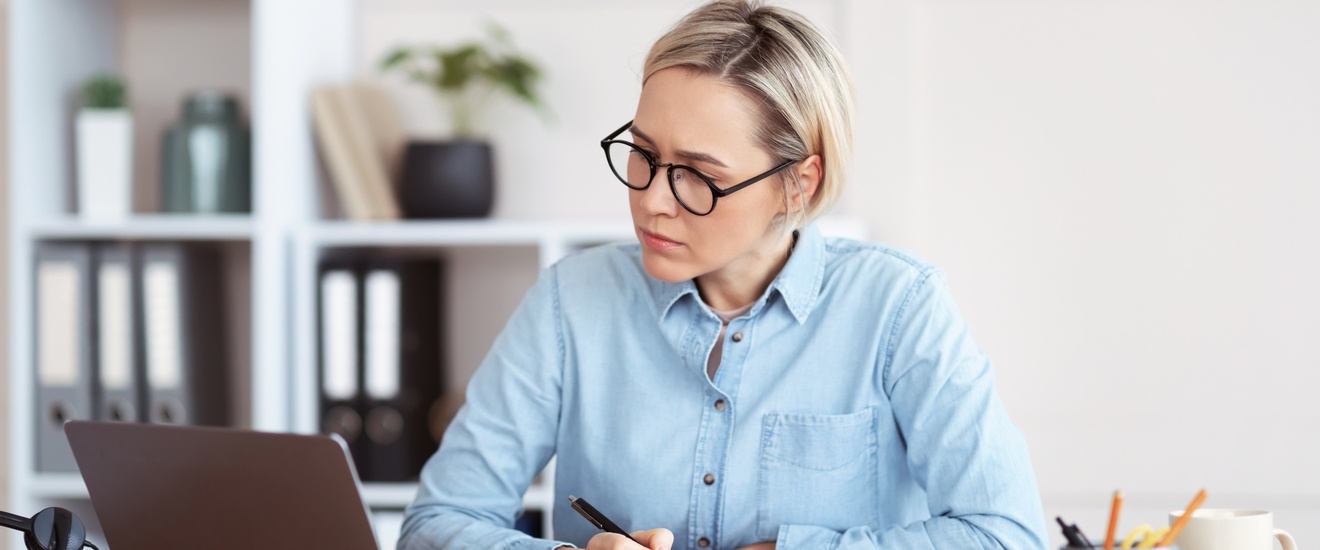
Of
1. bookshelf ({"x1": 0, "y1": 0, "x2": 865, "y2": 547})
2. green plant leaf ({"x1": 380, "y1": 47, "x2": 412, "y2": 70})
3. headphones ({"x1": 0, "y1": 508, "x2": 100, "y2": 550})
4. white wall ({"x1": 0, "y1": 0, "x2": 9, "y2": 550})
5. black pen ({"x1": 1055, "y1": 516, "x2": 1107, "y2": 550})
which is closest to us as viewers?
black pen ({"x1": 1055, "y1": 516, "x2": 1107, "y2": 550})

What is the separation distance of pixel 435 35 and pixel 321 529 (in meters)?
1.48

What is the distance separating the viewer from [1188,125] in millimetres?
2072

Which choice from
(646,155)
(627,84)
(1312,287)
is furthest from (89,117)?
(1312,287)

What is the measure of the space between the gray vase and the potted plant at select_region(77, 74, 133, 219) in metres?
0.07

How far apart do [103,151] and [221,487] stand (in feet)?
4.24

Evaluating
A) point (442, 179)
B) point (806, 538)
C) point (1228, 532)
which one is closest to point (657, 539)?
point (806, 538)

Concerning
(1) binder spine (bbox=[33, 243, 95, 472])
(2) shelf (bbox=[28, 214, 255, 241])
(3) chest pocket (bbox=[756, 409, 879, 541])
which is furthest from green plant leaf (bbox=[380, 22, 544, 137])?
(3) chest pocket (bbox=[756, 409, 879, 541])

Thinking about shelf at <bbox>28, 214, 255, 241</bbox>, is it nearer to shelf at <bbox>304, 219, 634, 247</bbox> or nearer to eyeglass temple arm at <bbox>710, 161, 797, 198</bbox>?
shelf at <bbox>304, 219, 634, 247</bbox>

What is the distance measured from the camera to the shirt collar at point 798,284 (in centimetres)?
121

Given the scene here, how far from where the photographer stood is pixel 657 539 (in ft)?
3.43

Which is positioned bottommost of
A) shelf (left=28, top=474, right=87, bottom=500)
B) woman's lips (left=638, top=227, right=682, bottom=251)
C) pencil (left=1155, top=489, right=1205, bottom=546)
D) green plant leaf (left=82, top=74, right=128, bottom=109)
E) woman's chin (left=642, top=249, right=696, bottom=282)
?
shelf (left=28, top=474, right=87, bottom=500)

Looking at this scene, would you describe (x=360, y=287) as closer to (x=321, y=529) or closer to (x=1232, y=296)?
(x=321, y=529)

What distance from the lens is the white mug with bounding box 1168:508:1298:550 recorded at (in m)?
0.92

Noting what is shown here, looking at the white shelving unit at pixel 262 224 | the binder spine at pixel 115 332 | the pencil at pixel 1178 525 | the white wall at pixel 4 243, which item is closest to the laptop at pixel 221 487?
the pencil at pixel 1178 525
